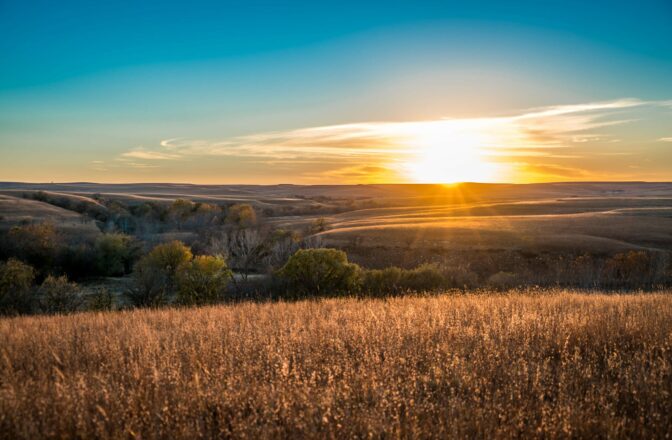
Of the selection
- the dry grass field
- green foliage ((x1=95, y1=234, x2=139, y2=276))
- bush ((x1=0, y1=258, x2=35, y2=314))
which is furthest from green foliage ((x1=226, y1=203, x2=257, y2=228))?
the dry grass field

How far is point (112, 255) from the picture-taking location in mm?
38094

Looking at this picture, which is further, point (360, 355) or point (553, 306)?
point (553, 306)

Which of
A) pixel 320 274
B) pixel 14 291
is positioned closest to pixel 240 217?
pixel 14 291

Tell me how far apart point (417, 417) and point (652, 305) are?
7.61m

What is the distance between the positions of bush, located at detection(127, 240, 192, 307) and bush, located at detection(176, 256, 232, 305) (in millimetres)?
1033

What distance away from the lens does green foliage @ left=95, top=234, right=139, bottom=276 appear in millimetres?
37344

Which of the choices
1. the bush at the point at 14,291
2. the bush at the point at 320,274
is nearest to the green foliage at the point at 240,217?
the bush at the point at 14,291

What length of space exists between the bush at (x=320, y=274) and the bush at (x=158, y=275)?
607 centimetres

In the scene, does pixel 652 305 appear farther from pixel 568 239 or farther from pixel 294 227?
pixel 294 227

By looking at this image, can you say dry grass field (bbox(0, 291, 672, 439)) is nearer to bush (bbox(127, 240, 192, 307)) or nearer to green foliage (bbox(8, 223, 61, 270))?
bush (bbox(127, 240, 192, 307))

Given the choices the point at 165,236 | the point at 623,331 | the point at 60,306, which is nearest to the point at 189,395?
the point at 623,331

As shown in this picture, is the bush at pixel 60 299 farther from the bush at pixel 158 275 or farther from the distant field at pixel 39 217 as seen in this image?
the distant field at pixel 39 217

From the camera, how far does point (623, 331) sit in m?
6.52

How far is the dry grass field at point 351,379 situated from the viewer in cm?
395
